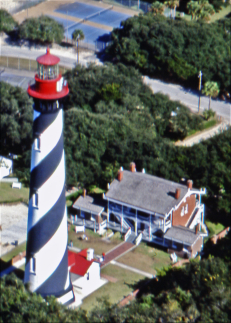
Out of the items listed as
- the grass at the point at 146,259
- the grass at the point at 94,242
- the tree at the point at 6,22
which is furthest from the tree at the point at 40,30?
the grass at the point at 146,259

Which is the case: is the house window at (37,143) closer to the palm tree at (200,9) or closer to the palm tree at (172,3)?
the palm tree at (200,9)

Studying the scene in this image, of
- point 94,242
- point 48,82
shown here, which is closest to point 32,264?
point 48,82

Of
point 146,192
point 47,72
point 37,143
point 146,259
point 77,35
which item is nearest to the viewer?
point 47,72

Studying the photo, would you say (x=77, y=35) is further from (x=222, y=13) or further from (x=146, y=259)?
(x=146, y=259)

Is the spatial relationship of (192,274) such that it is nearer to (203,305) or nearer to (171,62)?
(203,305)

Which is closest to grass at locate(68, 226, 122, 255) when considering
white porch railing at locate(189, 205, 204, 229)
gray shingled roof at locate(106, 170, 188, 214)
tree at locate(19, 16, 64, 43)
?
gray shingled roof at locate(106, 170, 188, 214)

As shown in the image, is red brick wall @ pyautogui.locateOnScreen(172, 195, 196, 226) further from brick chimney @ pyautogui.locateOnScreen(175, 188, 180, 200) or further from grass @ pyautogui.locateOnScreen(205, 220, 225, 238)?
grass @ pyautogui.locateOnScreen(205, 220, 225, 238)

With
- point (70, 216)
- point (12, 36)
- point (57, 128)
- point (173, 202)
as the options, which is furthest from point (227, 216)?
point (12, 36)
